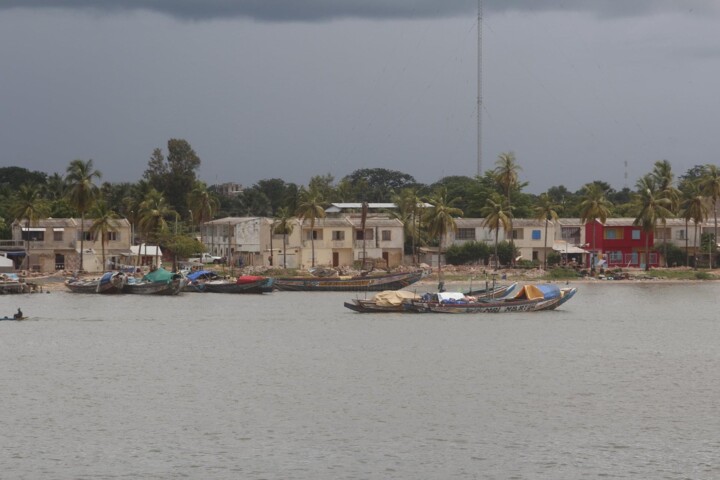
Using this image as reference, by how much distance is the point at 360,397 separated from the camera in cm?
4303

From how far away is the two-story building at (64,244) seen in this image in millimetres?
110000

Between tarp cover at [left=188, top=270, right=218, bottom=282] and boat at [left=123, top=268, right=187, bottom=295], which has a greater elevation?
tarp cover at [left=188, top=270, right=218, bottom=282]

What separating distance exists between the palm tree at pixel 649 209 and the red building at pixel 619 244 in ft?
6.22

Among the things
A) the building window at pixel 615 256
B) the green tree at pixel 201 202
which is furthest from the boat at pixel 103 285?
the building window at pixel 615 256

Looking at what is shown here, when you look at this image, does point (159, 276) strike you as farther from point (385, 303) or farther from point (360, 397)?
point (360, 397)

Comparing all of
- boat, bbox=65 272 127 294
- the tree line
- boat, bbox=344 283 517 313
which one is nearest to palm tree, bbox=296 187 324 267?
the tree line

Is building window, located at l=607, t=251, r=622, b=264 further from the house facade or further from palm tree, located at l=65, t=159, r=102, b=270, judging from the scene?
palm tree, located at l=65, t=159, r=102, b=270

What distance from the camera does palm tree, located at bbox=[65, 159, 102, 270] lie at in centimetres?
10625

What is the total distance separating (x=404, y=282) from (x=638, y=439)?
57433 mm

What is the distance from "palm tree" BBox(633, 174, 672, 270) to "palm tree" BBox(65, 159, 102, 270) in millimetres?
51135

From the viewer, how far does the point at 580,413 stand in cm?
3984

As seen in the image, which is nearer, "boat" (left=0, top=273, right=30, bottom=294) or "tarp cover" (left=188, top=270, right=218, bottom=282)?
"boat" (left=0, top=273, right=30, bottom=294)

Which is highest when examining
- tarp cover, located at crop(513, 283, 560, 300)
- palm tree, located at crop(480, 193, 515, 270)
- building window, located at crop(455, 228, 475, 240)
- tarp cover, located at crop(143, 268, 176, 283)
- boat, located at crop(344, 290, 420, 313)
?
palm tree, located at crop(480, 193, 515, 270)

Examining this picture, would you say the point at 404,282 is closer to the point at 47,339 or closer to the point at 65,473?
the point at 47,339
